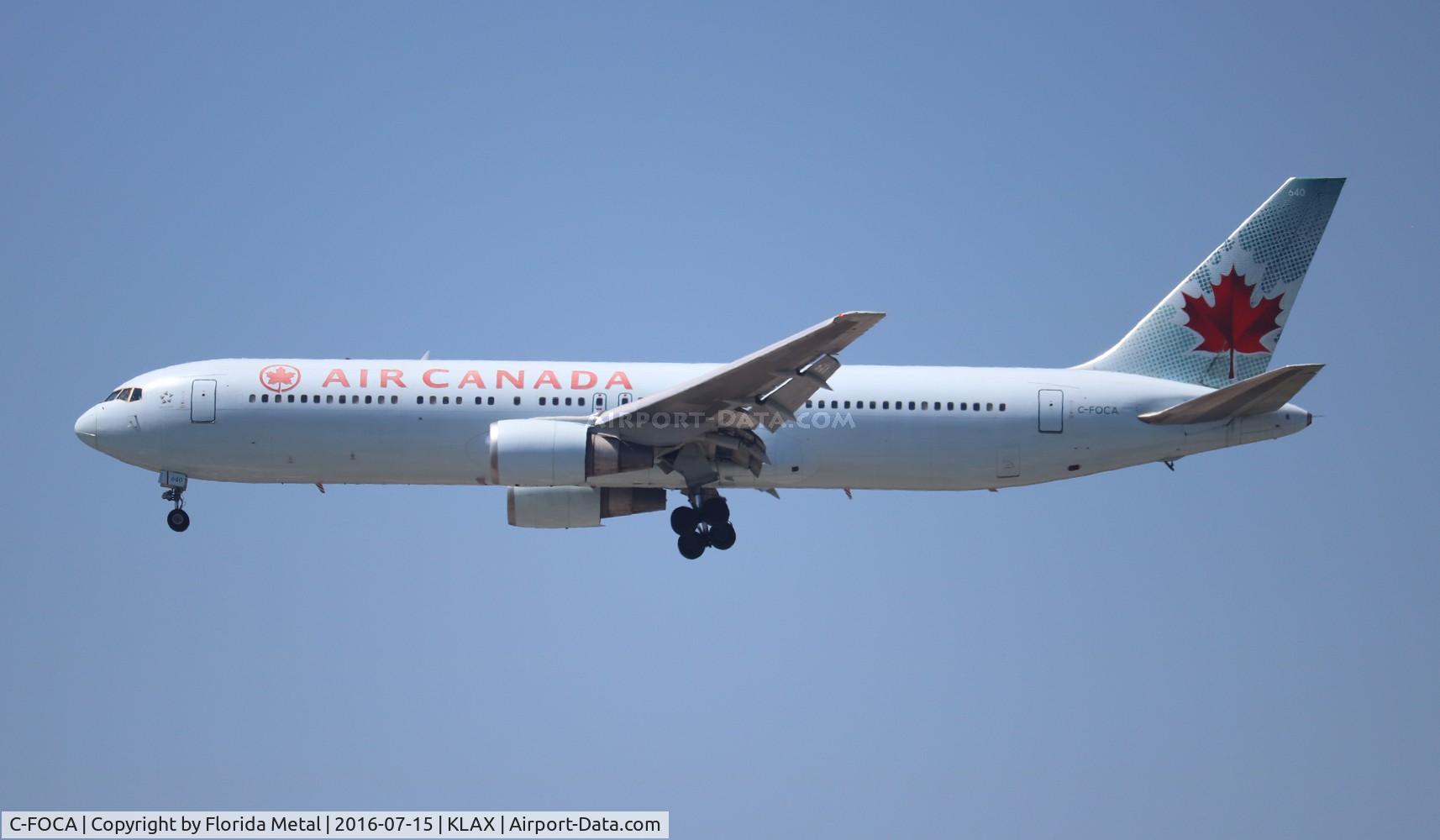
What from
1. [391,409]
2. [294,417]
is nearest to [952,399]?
[391,409]

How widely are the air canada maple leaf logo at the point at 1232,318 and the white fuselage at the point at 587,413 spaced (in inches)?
85.5

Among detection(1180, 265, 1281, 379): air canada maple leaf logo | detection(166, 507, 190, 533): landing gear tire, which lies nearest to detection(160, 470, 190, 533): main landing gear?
detection(166, 507, 190, 533): landing gear tire

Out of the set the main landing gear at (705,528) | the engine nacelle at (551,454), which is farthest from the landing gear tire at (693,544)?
the engine nacelle at (551,454)

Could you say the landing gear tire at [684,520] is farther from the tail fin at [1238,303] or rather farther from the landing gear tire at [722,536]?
the tail fin at [1238,303]

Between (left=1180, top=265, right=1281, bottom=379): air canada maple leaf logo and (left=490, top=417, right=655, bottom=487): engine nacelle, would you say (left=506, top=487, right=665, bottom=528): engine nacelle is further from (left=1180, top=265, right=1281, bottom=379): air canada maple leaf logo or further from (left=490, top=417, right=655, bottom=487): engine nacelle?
(left=1180, top=265, right=1281, bottom=379): air canada maple leaf logo

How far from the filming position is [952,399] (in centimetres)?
3488

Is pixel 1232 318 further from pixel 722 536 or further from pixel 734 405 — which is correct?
pixel 722 536

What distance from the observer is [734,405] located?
32688 mm

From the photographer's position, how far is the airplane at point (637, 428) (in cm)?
3422

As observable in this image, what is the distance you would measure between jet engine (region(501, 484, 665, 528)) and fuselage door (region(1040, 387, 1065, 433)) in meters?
8.57

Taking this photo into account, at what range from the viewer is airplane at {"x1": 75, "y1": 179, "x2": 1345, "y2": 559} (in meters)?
34.2

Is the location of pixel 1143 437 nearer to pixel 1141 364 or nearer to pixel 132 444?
pixel 1141 364

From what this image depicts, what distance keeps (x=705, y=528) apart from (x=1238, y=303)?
13399mm

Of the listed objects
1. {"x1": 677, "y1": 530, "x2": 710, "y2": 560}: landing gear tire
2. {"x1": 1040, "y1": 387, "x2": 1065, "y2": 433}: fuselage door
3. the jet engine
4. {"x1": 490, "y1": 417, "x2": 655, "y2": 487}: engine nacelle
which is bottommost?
{"x1": 677, "y1": 530, "x2": 710, "y2": 560}: landing gear tire
